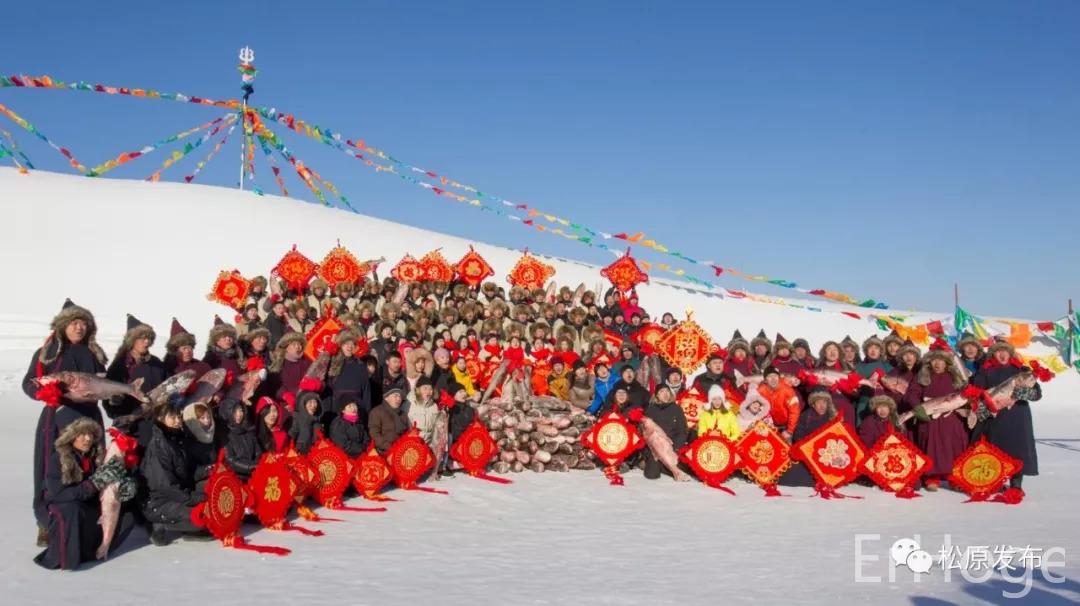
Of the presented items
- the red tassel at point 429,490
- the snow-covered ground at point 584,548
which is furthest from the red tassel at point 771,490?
the red tassel at point 429,490

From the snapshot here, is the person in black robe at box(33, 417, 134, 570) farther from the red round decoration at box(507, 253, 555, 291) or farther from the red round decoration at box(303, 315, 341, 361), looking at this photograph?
the red round decoration at box(507, 253, 555, 291)

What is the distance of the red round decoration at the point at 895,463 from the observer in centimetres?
879

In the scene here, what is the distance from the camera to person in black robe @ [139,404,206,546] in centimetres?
628

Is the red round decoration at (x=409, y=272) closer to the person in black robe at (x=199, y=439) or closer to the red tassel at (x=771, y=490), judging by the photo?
the red tassel at (x=771, y=490)

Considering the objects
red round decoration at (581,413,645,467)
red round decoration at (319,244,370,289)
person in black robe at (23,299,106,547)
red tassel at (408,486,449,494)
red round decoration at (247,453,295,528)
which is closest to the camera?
person in black robe at (23,299,106,547)

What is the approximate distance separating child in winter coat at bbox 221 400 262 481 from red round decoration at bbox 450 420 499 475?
254 centimetres

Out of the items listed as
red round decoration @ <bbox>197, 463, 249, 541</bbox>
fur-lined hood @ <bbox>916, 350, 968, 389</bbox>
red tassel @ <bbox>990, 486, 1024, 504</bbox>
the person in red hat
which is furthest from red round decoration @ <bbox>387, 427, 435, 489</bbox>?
red tassel @ <bbox>990, 486, 1024, 504</bbox>

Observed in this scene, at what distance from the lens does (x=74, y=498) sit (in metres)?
5.67

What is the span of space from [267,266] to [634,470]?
46.9 feet

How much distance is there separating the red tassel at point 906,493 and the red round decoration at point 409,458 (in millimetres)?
4492

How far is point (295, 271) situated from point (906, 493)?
9.60 metres

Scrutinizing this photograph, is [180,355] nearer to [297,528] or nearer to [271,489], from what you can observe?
[271,489]

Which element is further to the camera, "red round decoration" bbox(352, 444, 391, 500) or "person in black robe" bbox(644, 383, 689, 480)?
"person in black robe" bbox(644, 383, 689, 480)

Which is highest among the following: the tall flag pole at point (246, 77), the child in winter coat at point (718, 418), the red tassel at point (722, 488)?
the tall flag pole at point (246, 77)
